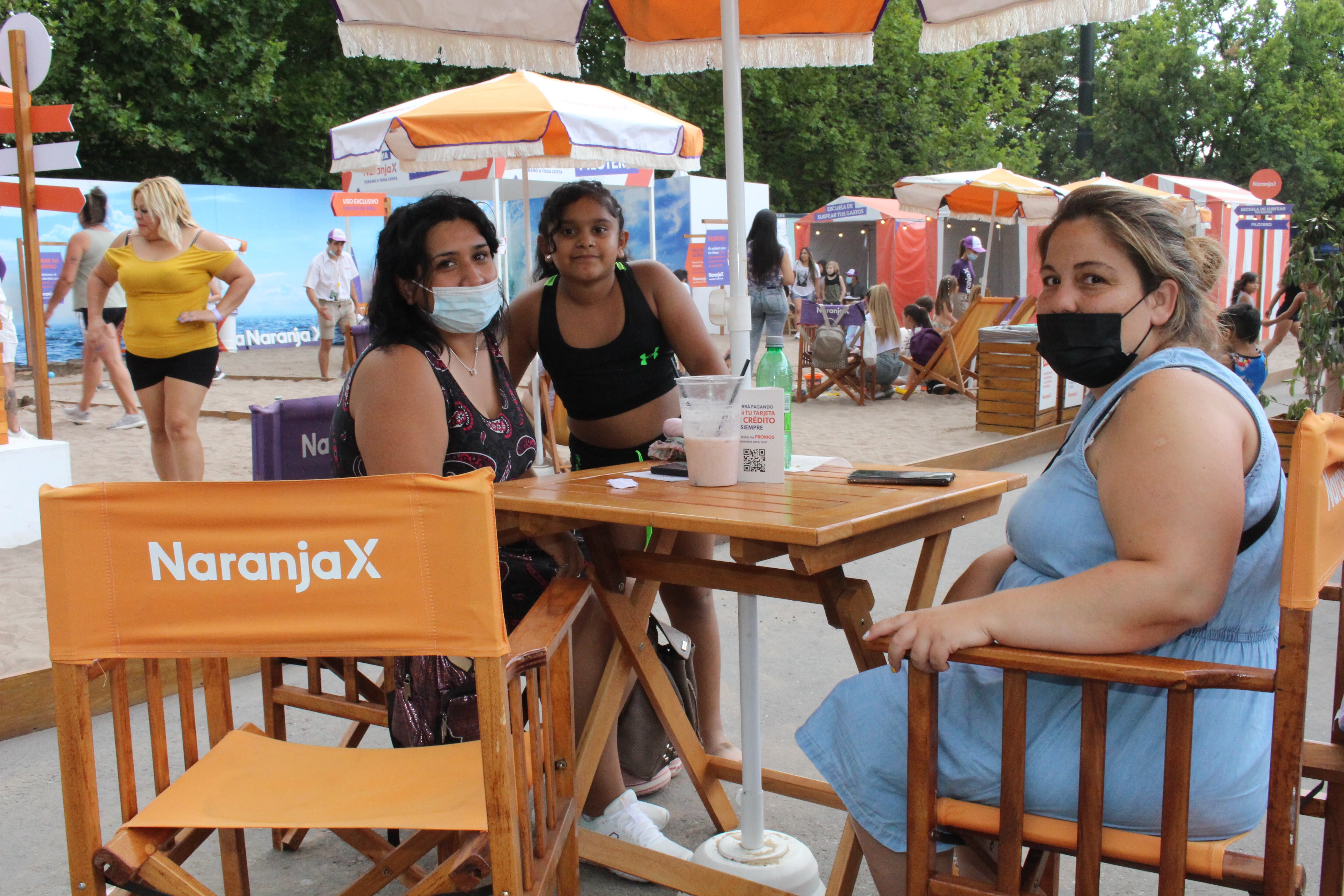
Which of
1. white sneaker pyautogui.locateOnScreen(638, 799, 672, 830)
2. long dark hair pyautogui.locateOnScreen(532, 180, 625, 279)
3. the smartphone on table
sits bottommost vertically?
white sneaker pyautogui.locateOnScreen(638, 799, 672, 830)

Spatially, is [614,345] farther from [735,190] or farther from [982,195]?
[982,195]

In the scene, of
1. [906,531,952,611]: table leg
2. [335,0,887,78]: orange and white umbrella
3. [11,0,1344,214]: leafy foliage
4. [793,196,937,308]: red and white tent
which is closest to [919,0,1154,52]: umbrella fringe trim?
[335,0,887,78]: orange and white umbrella

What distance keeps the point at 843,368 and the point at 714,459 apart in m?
8.88

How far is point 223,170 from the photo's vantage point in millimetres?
21406

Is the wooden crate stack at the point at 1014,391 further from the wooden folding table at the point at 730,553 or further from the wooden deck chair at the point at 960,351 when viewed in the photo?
the wooden folding table at the point at 730,553

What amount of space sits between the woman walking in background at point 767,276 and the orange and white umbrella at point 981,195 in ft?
10.4

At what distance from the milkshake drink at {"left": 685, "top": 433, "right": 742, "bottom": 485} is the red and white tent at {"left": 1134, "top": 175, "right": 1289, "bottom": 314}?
1614cm

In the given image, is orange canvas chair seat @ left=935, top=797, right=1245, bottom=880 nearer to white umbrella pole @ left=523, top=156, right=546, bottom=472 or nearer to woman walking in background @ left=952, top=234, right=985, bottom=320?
white umbrella pole @ left=523, top=156, right=546, bottom=472

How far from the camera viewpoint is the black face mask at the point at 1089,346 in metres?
1.72

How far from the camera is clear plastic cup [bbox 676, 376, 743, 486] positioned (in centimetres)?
215

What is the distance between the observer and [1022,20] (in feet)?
9.44

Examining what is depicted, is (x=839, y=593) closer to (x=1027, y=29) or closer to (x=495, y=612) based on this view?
(x=495, y=612)

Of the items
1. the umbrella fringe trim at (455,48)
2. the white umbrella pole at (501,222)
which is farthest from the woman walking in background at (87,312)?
the umbrella fringe trim at (455,48)

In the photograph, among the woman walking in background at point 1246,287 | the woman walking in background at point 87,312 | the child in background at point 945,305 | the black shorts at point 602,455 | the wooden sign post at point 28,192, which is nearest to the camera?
the black shorts at point 602,455
